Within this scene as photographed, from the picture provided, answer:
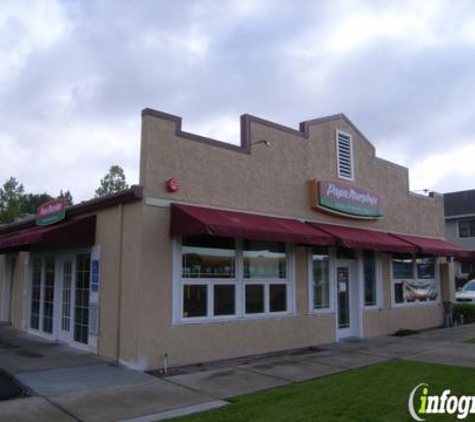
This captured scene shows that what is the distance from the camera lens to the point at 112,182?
3509 cm

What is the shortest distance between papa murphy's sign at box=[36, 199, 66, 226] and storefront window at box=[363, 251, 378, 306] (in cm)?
889

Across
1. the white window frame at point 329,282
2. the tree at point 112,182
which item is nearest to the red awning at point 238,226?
the white window frame at point 329,282

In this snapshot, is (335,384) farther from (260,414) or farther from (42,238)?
(42,238)

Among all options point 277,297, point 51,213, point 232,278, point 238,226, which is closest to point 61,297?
point 51,213

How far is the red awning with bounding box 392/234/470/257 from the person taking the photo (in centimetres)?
1591

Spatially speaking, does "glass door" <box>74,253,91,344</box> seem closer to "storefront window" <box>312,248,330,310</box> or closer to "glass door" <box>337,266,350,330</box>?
"storefront window" <box>312,248,330,310</box>

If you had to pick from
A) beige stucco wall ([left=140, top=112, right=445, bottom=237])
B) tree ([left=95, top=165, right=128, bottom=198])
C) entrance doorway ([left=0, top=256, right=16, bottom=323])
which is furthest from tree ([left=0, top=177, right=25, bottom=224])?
beige stucco wall ([left=140, top=112, right=445, bottom=237])

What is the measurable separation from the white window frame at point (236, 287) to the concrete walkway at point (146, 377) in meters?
0.99

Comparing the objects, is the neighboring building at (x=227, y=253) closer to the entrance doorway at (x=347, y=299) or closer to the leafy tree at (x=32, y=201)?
the entrance doorway at (x=347, y=299)

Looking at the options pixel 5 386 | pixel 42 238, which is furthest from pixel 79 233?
pixel 5 386

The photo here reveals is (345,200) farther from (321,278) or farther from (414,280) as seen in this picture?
(414,280)

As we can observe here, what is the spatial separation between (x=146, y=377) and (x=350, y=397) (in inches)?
147

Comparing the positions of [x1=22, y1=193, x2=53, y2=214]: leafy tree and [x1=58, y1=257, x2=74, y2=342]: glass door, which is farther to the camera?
[x1=22, y1=193, x2=53, y2=214]: leafy tree

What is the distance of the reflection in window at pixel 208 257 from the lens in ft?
34.2
